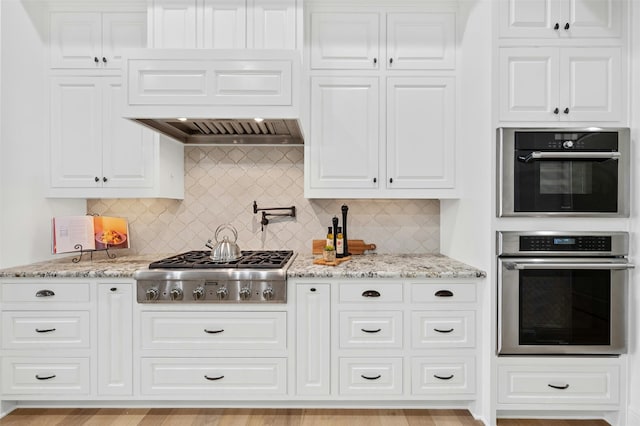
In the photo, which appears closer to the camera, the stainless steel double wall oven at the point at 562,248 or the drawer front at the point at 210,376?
the stainless steel double wall oven at the point at 562,248

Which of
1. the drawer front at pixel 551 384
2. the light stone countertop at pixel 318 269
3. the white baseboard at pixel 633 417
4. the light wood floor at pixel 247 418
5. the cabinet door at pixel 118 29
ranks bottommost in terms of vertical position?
the light wood floor at pixel 247 418

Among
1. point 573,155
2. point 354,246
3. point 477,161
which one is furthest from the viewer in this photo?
point 354,246

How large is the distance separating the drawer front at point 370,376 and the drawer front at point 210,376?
1.21ft

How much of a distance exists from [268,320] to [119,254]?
4.81 ft

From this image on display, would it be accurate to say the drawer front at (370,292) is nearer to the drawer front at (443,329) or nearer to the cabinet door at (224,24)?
the drawer front at (443,329)

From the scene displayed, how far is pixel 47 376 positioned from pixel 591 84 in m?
3.56

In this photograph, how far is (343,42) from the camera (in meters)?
2.53

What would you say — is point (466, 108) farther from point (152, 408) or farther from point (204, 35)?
point (152, 408)

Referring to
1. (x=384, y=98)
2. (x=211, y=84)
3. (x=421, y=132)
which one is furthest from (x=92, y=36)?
(x=421, y=132)

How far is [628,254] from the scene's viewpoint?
208 centimetres

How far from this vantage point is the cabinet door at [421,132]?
2.52m

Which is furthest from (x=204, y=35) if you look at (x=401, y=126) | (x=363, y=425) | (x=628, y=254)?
(x=628, y=254)

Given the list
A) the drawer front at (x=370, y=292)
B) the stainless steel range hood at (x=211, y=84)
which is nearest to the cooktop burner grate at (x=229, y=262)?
the drawer front at (x=370, y=292)

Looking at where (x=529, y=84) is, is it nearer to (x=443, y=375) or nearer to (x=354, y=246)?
(x=354, y=246)
